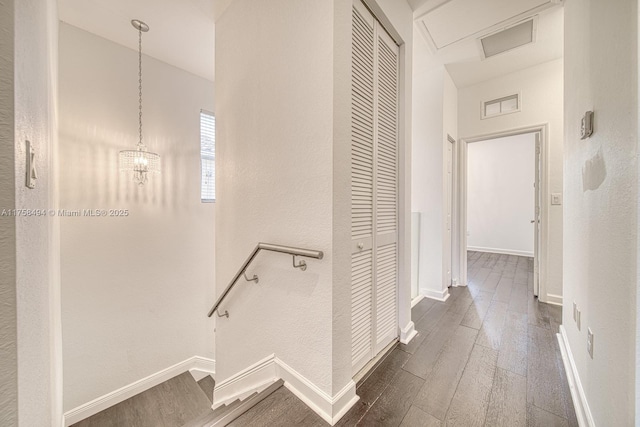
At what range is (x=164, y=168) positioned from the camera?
9.84 feet

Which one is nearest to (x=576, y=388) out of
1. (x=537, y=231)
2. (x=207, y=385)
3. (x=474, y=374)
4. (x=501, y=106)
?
(x=474, y=374)

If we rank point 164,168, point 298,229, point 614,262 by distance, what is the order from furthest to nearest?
1. point 164,168
2. point 298,229
3. point 614,262

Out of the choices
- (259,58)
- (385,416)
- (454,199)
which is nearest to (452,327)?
(385,416)

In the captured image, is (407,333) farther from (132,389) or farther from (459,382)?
(132,389)

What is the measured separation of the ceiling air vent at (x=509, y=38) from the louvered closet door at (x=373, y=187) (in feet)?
4.70

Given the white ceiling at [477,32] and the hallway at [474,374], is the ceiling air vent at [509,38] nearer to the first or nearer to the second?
the white ceiling at [477,32]

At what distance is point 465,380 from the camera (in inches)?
62.6

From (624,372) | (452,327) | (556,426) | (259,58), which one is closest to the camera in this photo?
(624,372)

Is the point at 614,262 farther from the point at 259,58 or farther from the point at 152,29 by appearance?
the point at 152,29

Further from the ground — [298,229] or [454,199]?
[454,199]

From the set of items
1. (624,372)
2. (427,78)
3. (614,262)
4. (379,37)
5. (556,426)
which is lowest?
(556,426)

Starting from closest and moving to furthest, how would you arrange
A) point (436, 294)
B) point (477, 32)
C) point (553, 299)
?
point (477, 32) < point (553, 299) < point (436, 294)

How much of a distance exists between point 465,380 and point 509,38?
329 centimetres

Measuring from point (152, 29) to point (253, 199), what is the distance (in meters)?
2.22
